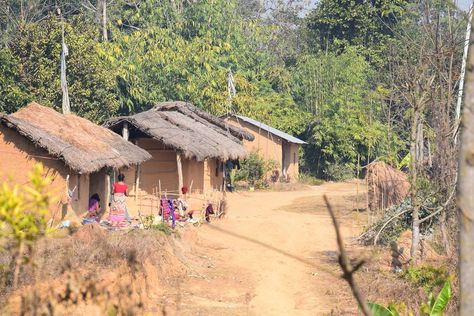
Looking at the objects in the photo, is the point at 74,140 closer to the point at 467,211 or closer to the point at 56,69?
the point at 56,69

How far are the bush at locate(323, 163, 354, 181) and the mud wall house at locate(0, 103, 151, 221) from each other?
18787 millimetres

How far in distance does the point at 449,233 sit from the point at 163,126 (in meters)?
9.16

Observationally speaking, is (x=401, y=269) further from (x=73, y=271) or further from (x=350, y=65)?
(x=350, y=65)

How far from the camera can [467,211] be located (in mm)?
1758

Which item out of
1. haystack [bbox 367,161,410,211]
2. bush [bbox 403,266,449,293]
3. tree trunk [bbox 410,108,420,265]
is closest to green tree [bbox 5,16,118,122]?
haystack [bbox 367,161,410,211]

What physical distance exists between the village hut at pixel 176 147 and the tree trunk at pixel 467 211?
17.1 meters

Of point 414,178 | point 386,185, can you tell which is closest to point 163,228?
point 414,178

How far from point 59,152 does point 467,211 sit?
13.8 metres

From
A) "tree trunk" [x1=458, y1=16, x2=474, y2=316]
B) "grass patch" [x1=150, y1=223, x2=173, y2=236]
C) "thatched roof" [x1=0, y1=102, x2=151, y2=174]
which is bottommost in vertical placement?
"grass patch" [x1=150, y1=223, x2=173, y2=236]

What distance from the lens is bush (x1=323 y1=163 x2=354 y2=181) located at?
116ft

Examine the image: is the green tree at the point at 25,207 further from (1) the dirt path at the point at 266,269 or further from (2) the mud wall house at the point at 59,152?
(2) the mud wall house at the point at 59,152

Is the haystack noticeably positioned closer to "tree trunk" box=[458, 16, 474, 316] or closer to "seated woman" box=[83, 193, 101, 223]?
"seated woman" box=[83, 193, 101, 223]

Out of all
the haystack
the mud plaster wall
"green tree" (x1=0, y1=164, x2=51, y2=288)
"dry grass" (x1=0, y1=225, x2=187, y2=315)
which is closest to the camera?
"green tree" (x1=0, y1=164, x2=51, y2=288)

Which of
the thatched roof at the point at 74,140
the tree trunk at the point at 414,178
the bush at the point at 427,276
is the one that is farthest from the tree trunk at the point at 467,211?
the thatched roof at the point at 74,140
